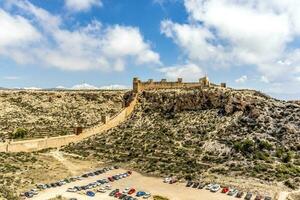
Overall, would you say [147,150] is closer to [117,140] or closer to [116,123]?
[117,140]

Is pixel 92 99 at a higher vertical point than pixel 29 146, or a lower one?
higher

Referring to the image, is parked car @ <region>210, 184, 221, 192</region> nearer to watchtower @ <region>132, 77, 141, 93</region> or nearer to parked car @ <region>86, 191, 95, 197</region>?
parked car @ <region>86, 191, 95, 197</region>

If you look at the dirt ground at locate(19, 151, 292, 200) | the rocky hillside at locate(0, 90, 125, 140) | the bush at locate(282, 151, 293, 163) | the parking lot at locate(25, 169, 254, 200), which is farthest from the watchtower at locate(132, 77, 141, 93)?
the bush at locate(282, 151, 293, 163)

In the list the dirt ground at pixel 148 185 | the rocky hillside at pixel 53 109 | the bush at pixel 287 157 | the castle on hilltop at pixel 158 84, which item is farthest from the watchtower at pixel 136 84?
the bush at pixel 287 157

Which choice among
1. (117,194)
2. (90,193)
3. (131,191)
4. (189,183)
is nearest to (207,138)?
(189,183)

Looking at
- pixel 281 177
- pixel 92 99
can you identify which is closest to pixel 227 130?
pixel 281 177

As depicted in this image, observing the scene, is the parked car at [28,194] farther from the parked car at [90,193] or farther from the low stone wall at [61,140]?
the low stone wall at [61,140]
